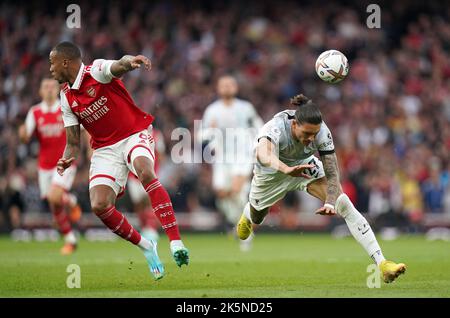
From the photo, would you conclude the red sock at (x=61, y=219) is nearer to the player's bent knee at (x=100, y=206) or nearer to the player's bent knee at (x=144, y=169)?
the player's bent knee at (x=100, y=206)

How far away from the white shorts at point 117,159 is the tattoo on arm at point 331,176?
6.36 ft

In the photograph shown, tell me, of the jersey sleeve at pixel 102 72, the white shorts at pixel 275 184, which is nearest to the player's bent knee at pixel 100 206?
the jersey sleeve at pixel 102 72

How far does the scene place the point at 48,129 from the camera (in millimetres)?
15719

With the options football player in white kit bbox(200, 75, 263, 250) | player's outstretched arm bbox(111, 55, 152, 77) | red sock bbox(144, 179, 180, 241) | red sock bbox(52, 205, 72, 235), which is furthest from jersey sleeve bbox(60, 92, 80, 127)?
football player in white kit bbox(200, 75, 263, 250)

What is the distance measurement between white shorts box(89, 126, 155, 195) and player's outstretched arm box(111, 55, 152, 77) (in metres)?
0.83

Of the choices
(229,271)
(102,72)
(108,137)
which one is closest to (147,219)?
(229,271)

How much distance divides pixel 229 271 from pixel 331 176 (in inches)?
97.8

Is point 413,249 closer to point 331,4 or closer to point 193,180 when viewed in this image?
point 193,180

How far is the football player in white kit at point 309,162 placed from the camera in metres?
9.42

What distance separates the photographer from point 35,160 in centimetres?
2162

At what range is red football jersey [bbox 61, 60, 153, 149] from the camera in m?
10.2

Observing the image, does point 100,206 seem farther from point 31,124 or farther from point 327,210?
point 31,124

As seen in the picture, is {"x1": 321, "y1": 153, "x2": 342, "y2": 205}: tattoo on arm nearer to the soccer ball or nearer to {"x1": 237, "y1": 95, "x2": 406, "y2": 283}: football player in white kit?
{"x1": 237, "y1": 95, "x2": 406, "y2": 283}: football player in white kit
